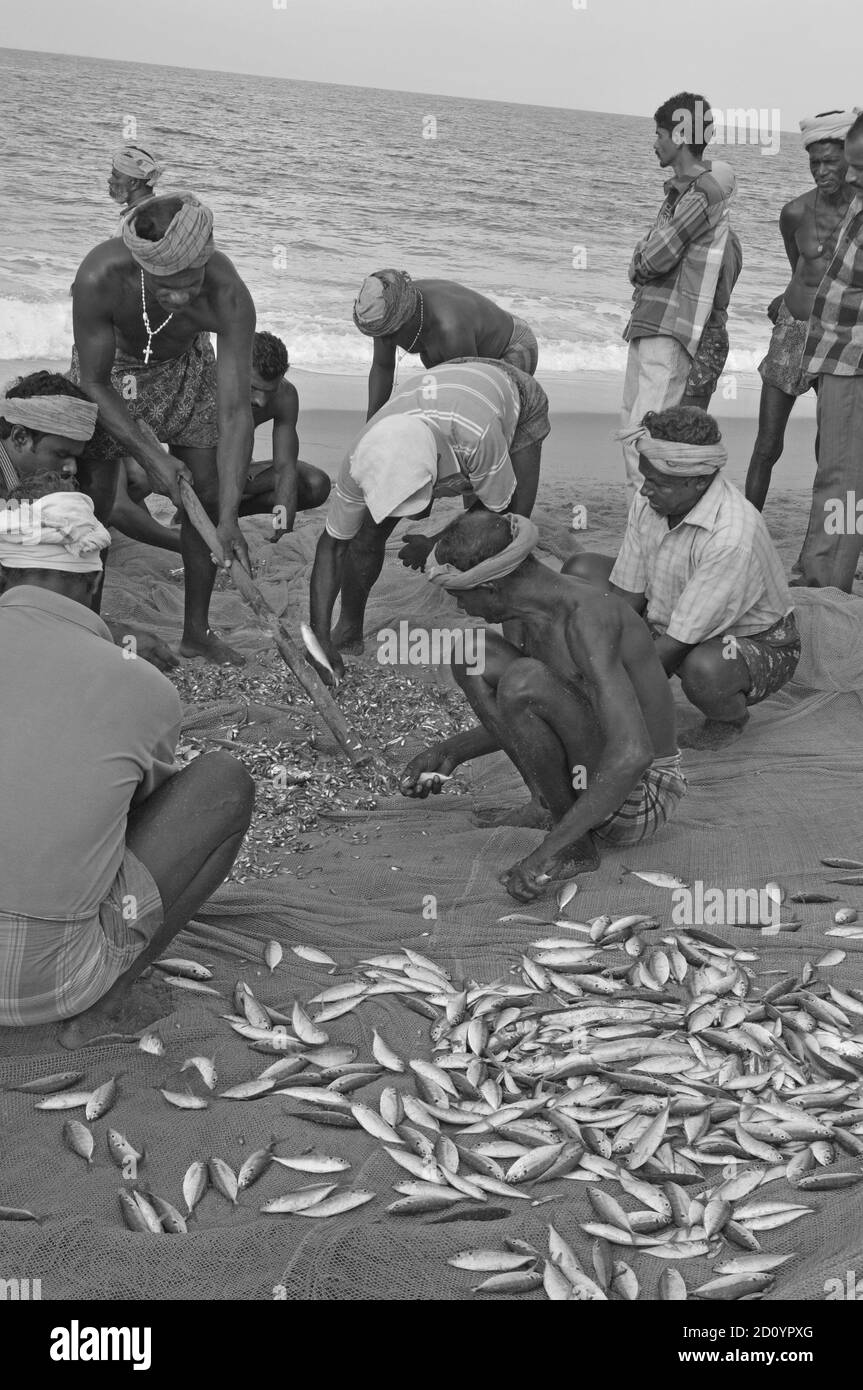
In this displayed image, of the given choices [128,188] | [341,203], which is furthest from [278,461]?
[341,203]

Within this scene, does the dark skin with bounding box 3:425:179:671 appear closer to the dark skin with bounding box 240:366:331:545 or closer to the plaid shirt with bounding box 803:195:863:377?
the dark skin with bounding box 240:366:331:545

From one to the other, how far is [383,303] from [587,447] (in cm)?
495

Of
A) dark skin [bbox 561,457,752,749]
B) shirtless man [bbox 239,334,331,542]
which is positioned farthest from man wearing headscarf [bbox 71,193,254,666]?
dark skin [bbox 561,457,752,749]

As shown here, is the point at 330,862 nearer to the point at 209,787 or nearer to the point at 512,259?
the point at 209,787

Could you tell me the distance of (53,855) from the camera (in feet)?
9.00

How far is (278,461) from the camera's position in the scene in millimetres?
6047

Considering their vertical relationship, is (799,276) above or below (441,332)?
above

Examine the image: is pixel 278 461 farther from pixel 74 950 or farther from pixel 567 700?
pixel 74 950

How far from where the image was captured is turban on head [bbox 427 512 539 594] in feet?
12.2

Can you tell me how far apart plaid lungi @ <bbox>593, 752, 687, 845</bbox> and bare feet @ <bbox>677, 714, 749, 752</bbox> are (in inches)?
34.9

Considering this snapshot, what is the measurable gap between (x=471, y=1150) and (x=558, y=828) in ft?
3.95

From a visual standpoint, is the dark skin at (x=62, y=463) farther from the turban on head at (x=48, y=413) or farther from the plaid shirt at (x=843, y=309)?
the plaid shirt at (x=843, y=309)

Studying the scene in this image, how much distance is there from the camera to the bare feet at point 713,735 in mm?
5000

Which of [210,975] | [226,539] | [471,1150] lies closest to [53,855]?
[210,975]
